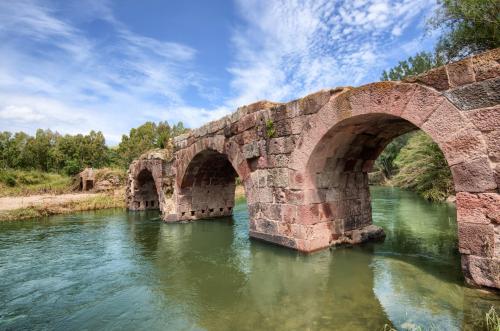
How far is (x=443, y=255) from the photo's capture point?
6.23 meters

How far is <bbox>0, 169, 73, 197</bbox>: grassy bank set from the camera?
21928 millimetres

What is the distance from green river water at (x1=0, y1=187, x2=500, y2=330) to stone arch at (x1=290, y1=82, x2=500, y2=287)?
485mm

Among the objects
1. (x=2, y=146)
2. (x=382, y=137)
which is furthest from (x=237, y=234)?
(x=2, y=146)

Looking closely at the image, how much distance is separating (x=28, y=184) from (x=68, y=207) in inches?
526

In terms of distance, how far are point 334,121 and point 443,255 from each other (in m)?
3.35

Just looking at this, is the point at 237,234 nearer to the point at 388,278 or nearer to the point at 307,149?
the point at 307,149

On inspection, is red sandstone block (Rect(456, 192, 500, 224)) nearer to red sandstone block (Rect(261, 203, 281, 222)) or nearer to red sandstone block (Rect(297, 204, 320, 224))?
red sandstone block (Rect(297, 204, 320, 224))

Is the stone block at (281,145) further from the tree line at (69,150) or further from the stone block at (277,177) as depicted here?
the tree line at (69,150)

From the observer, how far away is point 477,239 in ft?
13.5

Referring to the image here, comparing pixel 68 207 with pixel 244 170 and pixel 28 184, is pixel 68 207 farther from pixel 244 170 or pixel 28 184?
pixel 28 184

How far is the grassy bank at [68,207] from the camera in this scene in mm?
14512

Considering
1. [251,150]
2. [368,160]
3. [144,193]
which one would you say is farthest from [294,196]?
[144,193]

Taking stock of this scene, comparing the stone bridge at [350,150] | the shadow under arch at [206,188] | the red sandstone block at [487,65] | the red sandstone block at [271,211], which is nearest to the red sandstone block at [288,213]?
the stone bridge at [350,150]

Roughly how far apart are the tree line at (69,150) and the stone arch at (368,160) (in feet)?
96.4
